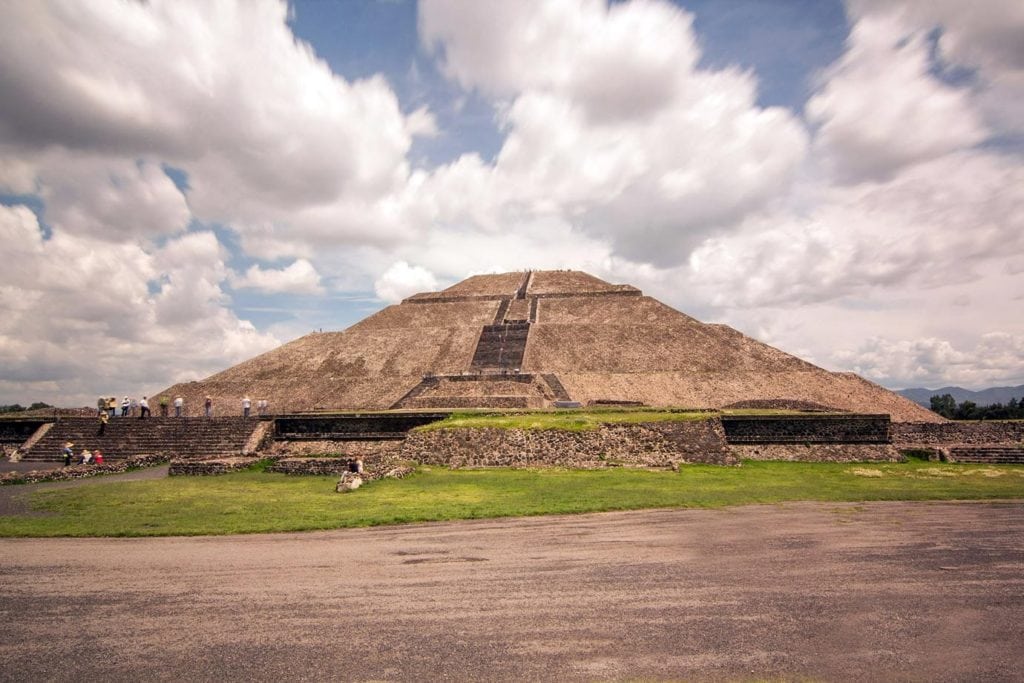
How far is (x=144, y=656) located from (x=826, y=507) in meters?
14.2

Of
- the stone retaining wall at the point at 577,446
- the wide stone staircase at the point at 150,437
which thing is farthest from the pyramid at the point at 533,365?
the wide stone staircase at the point at 150,437

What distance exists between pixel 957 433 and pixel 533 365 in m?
32.2

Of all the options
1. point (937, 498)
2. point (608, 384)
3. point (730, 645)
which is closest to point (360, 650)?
point (730, 645)

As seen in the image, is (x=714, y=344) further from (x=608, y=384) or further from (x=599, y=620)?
(x=599, y=620)

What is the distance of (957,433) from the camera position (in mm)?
28438

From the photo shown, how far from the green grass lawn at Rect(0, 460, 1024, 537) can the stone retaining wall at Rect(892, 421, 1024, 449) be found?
18.2 ft

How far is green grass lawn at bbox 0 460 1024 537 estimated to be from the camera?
43.6 ft

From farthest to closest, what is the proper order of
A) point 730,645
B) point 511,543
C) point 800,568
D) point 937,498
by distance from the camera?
point 937,498
point 511,543
point 800,568
point 730,645

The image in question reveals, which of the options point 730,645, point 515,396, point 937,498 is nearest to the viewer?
point 730,645

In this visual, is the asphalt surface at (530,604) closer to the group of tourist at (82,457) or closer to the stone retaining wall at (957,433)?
the group of tourist at (82,457)

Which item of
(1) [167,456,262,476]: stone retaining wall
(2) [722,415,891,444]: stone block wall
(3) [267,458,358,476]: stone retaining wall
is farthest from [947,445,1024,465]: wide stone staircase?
(1) [167,456,262,476]: stone retaining wall

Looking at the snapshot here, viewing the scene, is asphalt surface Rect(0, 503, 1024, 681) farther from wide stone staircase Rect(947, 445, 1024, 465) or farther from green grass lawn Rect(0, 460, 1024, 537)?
wide stone staircase Rect(947, 445, 1024, 465)

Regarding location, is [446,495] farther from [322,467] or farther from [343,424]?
[343,424]

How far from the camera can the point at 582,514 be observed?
13633 millimetres
